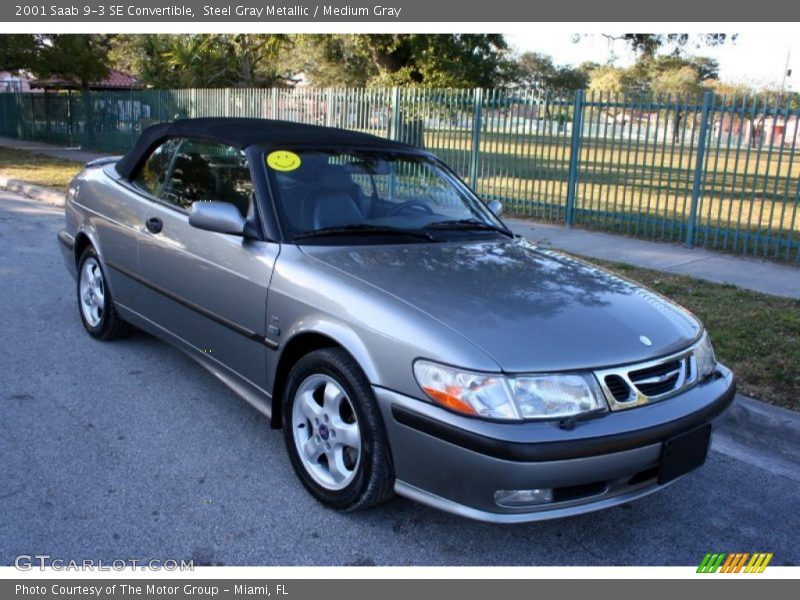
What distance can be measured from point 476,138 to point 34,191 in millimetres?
8094

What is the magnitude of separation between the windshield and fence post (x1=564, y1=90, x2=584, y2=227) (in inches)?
290

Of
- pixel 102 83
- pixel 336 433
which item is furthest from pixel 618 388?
pixel 102 83

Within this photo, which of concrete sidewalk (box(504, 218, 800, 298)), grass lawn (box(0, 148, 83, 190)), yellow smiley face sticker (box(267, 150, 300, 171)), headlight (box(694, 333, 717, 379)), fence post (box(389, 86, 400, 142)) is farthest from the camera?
grass lawn (box(0, 148, 83, 190))

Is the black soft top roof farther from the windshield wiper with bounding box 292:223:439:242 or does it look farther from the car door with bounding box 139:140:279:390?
the windshield wiper with bounding box 292:223:439:242

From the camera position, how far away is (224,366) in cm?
404

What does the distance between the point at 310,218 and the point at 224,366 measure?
3.04 feet

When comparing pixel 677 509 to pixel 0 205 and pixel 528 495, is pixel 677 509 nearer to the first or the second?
pixel 528 495

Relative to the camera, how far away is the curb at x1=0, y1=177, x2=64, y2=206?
13.0m

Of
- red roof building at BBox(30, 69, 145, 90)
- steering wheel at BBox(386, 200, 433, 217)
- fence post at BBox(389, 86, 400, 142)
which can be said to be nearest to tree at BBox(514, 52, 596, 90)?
red roof building at BBox(30, 69, 145, 90)

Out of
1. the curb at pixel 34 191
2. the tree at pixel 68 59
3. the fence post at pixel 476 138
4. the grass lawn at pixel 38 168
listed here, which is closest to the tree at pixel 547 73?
the tree at pixel 68 59

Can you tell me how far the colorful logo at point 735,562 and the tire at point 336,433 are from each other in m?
1.33

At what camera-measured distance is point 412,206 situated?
434 cm

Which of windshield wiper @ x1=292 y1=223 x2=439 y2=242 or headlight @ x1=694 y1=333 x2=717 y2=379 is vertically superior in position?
windshield wiper @ x1=292 y1=223 x2=439 y2=242

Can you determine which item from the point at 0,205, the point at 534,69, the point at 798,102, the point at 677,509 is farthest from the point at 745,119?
the point at 534,69
